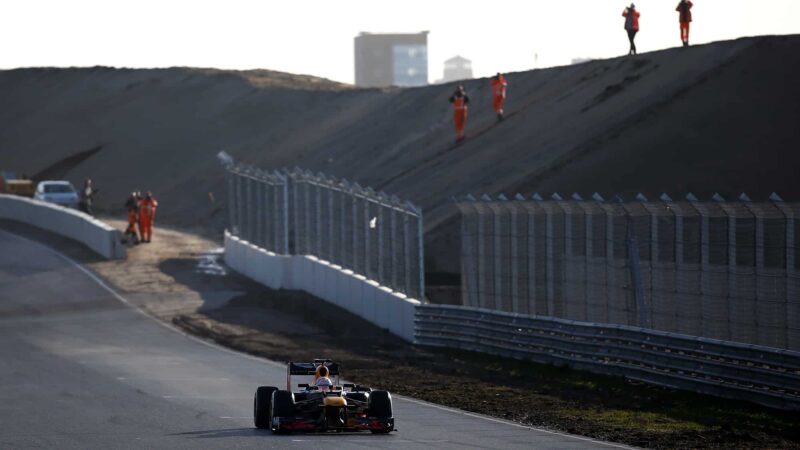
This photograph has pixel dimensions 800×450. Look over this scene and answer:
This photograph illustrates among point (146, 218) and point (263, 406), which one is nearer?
point (263, 406)

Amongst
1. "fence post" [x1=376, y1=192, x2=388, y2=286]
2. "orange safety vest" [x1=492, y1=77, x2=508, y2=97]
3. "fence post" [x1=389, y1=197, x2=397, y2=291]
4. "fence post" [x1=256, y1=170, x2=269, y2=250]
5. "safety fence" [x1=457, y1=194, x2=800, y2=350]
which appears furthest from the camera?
"orange safety vest" [x1=492, y1=77, x2=508, y2=97]

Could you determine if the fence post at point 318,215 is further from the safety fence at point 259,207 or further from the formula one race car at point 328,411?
the formula one race car at point 328,411

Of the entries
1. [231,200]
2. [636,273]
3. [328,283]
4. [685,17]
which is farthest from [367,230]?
[685,17]

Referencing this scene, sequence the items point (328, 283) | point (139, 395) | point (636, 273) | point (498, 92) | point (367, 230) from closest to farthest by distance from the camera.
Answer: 1. point (139, 395)
2. point (636, 273)
3. point (367, 230)
4. point (328, 283)
5. point (498, 92)

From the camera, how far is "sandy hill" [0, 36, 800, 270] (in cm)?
4372

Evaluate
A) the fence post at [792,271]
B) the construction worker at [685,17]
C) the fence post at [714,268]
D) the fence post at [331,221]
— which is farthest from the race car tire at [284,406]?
the construction worker at [685,17]

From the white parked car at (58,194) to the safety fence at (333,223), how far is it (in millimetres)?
15122

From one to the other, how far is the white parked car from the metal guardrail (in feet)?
112

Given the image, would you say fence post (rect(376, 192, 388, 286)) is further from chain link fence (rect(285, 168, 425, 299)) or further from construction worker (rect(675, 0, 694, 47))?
construction worker (rect(675, 0, 694, 47))

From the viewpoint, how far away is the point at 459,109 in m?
55.6

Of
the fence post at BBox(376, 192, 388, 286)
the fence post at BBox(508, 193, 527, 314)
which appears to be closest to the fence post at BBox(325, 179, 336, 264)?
the fence post at BBox(376, 192, 388, 286)

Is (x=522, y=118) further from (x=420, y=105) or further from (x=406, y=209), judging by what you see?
(x=406, y=209)

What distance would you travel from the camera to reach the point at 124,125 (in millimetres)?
99438

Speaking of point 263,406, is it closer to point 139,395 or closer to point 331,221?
point 139,395
